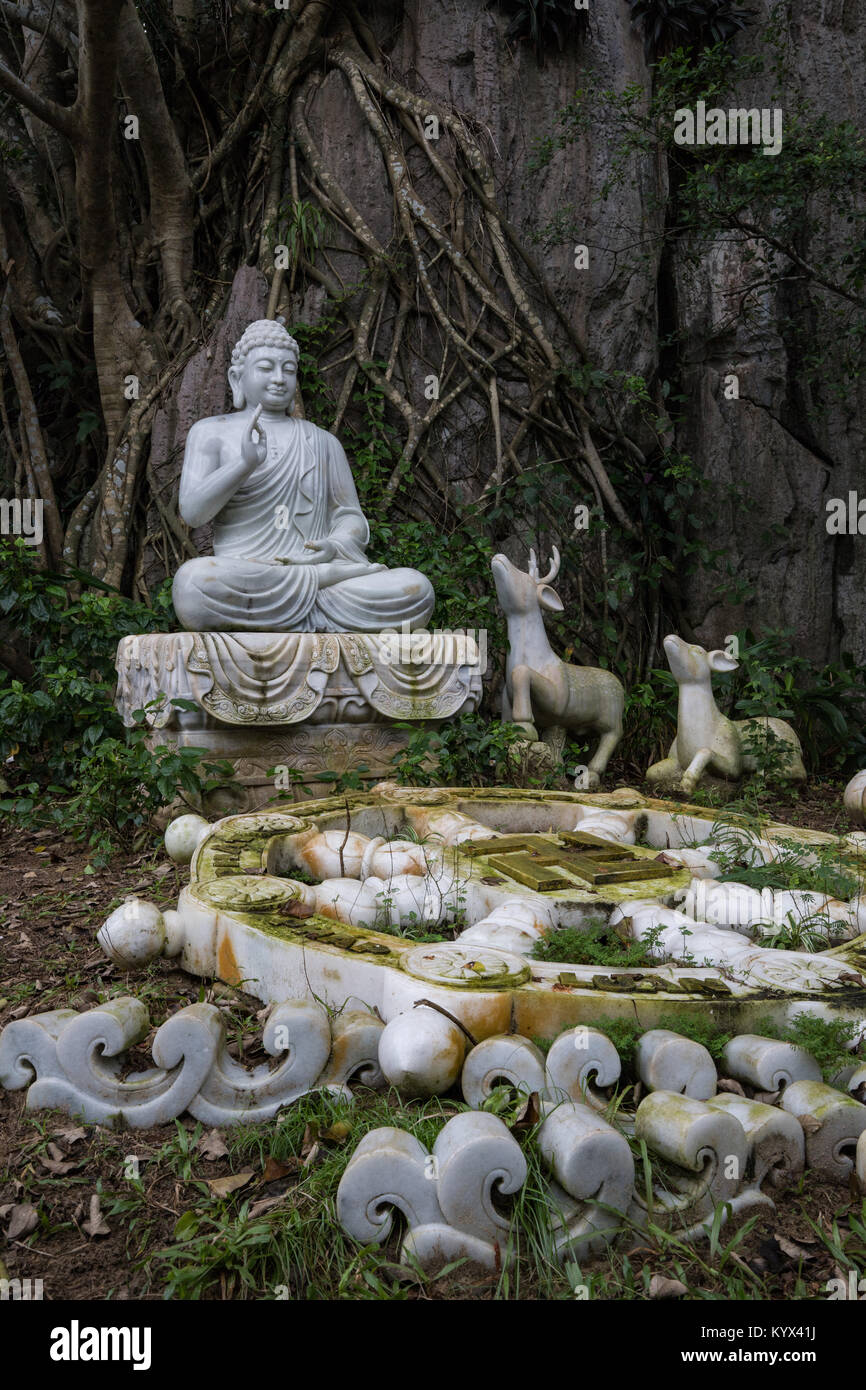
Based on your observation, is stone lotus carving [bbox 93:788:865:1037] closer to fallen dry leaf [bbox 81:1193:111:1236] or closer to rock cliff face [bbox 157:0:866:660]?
fallen dry leaf [bbox 81:1193:111:1236]

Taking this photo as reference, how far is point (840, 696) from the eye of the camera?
6.86 meters

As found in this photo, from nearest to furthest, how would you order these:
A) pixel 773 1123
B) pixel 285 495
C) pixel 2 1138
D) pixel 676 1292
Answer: pixel 676 1292
pixel 773 1123
pixel 2 1138
pixel 285 495

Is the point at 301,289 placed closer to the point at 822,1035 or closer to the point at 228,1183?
the point at 822,1035

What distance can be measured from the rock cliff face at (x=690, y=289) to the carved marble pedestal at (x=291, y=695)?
257cm

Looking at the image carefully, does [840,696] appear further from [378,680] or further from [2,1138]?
[2,1138]

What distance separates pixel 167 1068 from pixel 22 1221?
0.36 m

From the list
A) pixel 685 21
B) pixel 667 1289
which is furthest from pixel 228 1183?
pixel 685 21

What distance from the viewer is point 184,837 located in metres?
3.77

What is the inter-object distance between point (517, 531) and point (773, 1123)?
18.7ft

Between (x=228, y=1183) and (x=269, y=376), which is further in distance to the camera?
(x=269, y=376)

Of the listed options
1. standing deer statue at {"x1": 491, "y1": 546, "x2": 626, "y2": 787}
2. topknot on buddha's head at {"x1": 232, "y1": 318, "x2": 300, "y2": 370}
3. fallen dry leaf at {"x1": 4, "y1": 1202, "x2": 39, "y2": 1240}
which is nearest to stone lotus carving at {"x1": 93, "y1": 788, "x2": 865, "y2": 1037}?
fallen dry leaf at {"x1": 4, "y1": 1202, "x2": 39, "y2": 1240}

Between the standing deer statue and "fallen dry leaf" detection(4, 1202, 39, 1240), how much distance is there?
3.93m

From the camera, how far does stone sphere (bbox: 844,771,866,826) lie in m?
4.39

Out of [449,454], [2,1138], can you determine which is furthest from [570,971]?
[449,454]
